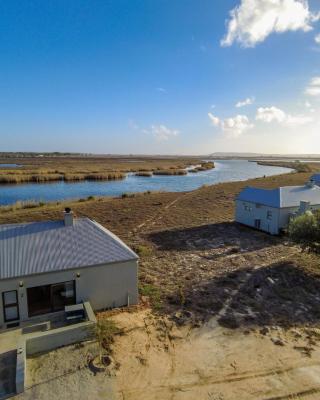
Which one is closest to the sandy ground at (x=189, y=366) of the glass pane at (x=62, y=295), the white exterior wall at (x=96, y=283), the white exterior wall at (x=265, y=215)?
the white exterior wall at (x=96, y=283)

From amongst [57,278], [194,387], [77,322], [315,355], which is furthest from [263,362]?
[57,278]

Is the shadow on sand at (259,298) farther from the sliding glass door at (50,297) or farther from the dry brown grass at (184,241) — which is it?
the sliding glass door at (50,297)

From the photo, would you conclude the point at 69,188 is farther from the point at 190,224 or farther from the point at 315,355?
the point at 315,355

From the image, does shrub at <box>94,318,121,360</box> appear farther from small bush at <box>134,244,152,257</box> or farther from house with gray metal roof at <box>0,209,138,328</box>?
small bush at <box>134,244,152,257</box>

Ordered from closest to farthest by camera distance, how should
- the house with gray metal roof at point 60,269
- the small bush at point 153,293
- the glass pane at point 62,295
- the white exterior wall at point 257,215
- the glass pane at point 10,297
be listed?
the glass pane at point 10,297 → the house with gray metal roof at point 60,269 → the glass pane at point 62,295 → the small bush at point 153,293 → the white exterior wall at point 257,215

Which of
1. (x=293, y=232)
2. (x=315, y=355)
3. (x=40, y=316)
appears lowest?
(x=315, y=355)

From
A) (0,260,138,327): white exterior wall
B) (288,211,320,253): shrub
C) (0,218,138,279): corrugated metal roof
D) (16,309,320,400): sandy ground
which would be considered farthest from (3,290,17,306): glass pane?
(288,211,320,253): shrub

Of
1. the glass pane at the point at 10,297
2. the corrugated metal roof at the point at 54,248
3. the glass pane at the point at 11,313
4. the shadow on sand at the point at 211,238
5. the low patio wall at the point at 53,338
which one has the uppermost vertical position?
the corrugated metal roof at the point at 54,248
